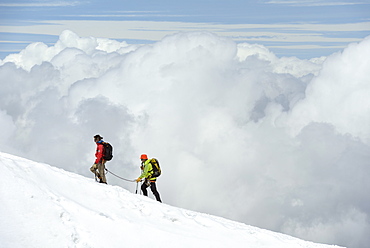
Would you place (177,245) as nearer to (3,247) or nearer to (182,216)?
(182,216)

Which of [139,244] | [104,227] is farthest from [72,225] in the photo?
[139,244]

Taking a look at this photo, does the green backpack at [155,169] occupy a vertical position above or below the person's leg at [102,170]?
above

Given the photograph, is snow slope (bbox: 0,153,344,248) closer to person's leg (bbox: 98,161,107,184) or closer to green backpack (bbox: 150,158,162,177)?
green backpack (bbox: 150,158,162,177)

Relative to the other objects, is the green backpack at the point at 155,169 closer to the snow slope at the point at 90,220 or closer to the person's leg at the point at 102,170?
the snow slope at the point at 90,220

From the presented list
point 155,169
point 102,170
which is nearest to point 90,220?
point 155,169

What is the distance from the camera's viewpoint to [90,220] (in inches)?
674

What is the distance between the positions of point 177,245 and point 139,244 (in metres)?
1.30

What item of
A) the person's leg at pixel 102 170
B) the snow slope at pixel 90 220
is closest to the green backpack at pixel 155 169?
the snow slope at pixel 90 220

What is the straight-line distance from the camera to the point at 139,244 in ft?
55.3

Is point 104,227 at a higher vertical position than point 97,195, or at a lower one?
lower

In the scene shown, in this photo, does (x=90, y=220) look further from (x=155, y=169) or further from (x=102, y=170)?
(x=102, y=170)

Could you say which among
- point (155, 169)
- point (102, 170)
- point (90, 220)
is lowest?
point (90, 220)

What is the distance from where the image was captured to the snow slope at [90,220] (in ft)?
51.7

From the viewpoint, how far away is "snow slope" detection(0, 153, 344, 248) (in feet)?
51.7
